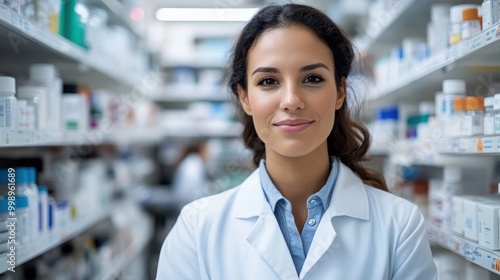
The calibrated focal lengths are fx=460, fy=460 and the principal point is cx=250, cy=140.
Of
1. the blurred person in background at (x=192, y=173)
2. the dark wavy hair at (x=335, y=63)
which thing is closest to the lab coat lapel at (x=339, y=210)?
the dark wavy hair at (x=335, y=63)

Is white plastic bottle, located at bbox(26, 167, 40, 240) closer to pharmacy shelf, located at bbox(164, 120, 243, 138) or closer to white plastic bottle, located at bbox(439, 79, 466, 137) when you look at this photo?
white plastic bottle, located at bbox(439, 79, 466, 137)

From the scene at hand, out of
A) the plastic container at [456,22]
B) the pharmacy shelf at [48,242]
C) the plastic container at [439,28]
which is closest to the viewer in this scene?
the pharmacy shelf at [48,242]

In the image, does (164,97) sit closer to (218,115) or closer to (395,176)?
(218,115)

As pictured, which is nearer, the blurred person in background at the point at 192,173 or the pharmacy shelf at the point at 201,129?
the blurred person in background at the point at 192,173

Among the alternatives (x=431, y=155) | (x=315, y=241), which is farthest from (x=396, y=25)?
(x=315, y=241)

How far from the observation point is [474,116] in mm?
1513

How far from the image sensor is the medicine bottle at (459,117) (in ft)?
5.24

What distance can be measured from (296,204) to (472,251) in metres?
0.59

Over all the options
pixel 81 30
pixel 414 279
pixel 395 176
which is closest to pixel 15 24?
pixel 81 30

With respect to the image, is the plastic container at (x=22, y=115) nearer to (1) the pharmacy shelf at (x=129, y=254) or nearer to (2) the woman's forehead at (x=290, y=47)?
(2) the woman's forehead at (x=290, y=47)

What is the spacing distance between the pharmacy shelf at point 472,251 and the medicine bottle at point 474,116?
37cm

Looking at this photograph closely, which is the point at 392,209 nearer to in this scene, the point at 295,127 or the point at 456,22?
the point at 295,127

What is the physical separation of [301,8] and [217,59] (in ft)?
12.8

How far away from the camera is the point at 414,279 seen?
128cm
